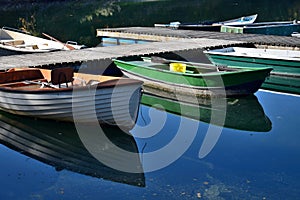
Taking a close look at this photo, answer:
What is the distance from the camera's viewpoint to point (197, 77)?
1199cm

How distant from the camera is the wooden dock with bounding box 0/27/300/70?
13.8 meters

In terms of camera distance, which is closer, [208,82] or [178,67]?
[208,82]

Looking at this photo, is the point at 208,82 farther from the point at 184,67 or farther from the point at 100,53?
the point at 100,53

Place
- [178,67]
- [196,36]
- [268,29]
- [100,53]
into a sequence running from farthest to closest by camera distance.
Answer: [268,29], [196,36], [100,53], [178,67]

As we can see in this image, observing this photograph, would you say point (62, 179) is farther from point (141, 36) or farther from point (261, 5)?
point (261, 5)

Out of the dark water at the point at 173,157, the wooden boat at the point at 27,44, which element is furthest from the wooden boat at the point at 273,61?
the wooden boat at the point at 27,44

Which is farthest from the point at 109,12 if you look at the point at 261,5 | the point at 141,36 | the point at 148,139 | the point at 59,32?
the point at 148,139

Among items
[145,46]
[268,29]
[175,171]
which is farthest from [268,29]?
[175,171]

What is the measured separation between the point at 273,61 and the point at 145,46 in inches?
190

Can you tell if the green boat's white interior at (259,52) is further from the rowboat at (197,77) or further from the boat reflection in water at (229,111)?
the boat reflection in water at (229,111)

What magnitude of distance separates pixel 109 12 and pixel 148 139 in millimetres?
31425

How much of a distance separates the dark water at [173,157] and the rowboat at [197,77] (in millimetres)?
581

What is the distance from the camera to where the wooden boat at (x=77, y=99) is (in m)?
9.34

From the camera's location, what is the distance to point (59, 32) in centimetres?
2919
